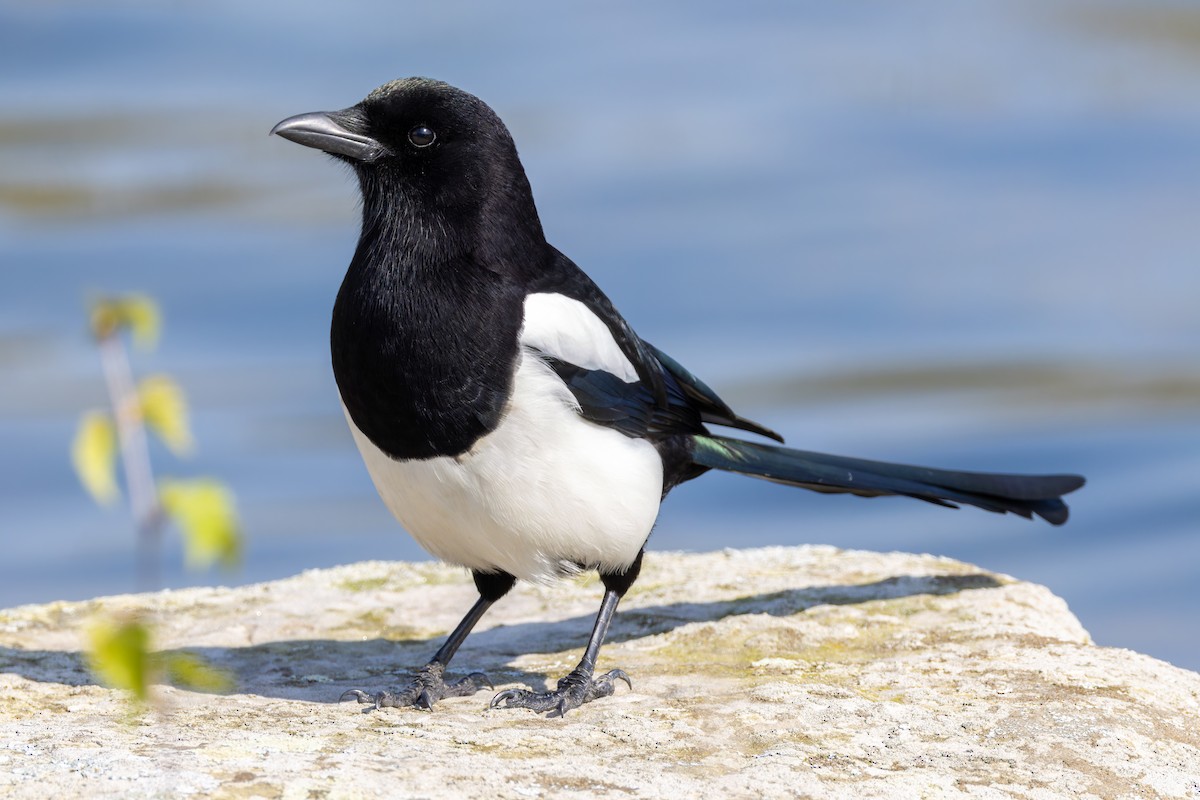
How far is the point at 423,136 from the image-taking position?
341 cm

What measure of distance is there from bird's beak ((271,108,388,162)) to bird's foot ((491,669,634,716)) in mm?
1197

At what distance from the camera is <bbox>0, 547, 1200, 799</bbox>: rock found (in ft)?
8.21

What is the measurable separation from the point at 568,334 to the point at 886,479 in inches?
50.0

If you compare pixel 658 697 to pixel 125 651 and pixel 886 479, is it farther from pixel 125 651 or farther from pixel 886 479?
pixel 125 651

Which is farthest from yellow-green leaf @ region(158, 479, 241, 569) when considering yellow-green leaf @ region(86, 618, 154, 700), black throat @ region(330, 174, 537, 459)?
black throat @ region(330, 174, 537, 459)

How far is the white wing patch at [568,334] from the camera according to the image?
10.7 ft

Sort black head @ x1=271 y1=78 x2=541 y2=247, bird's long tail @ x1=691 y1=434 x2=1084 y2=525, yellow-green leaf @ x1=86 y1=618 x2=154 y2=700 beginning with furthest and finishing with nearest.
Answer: bird's long tail @ x1=691 y1=434 x2=1084 y2=525
black head @ x1=271 y1=78 x2=541 y2=247
yellow-green leaf @ x1=86 y1=618 x2=154 y2=700

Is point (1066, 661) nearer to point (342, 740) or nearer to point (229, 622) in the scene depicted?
point (342, 740)

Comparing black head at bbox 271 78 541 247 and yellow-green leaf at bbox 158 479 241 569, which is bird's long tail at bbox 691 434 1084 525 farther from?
yellow-green leaf at bbox 158 479 241 569

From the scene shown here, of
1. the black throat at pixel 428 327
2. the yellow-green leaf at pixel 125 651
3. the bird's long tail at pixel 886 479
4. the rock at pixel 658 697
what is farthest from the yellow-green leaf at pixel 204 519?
the bird's long tail at pixel 886 479

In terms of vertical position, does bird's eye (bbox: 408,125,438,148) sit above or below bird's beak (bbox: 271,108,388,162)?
above

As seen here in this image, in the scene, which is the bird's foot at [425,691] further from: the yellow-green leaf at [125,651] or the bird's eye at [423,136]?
the yellow-green leaf at [125,651]

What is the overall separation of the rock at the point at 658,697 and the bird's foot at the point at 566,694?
1.3 inches

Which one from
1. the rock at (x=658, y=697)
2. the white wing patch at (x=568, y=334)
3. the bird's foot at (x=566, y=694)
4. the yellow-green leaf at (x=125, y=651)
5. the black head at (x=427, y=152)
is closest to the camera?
the yellow-green leaf at (x=125, y=651)
